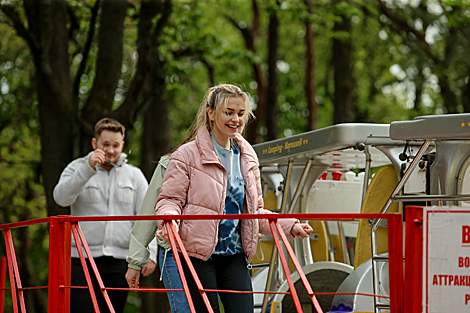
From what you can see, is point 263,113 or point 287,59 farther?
point 287,59

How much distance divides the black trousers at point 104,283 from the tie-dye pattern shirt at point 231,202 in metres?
1.62

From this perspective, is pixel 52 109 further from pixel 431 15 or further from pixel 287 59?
pixel 287 59

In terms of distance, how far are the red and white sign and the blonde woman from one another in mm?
879

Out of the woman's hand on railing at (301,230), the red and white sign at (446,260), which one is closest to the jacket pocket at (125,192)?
the woman's hand on railing at (301,230)

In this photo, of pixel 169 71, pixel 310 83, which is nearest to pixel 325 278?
pixel 169 71

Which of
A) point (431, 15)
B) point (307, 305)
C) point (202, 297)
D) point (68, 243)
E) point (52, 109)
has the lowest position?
point (307, 305)

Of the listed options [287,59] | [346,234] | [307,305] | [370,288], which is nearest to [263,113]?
[287,59]

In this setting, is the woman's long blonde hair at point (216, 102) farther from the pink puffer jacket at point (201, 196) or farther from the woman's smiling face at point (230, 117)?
the pink puffer jacket at point (201, 196)

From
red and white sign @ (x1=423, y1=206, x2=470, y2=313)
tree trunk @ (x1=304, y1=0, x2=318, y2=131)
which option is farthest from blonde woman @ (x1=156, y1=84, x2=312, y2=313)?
tree trunk @ (x1=304, y1=0, x2=318, y2=131)

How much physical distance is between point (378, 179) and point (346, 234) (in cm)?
236

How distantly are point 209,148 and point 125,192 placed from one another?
173cm

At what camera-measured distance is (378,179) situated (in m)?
5.21

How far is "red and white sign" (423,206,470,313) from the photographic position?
2.75 meters

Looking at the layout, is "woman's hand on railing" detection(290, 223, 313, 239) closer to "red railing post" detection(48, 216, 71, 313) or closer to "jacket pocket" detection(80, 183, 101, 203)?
"red railing post" detection(48, 216, 71, 313)
